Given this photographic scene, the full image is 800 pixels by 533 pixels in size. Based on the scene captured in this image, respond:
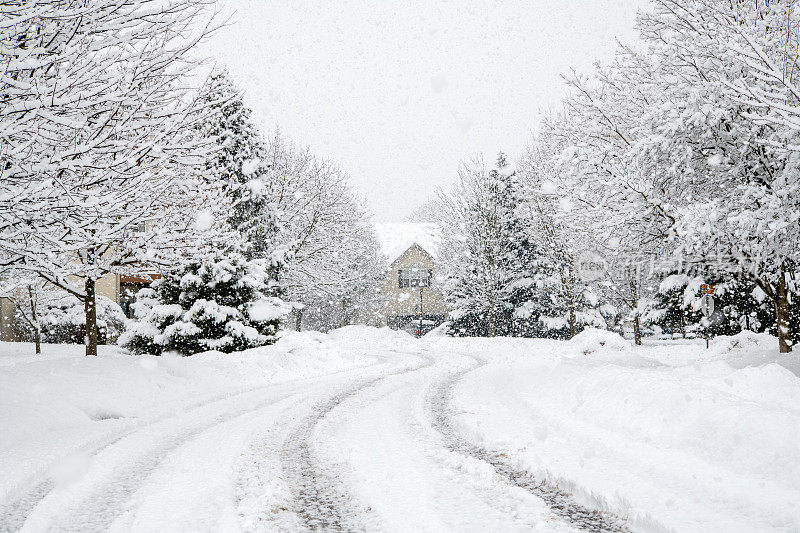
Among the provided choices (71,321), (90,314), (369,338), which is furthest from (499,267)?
(90,314)

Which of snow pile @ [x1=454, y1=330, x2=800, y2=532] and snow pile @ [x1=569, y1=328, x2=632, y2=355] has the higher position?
snow pile @ [x1=454, y1=330, x2=800, y2=532]

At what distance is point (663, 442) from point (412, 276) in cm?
5560

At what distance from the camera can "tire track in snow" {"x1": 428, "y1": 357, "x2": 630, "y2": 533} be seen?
12.3 ft

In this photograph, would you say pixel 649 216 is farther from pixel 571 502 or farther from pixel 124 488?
pixel 124 488

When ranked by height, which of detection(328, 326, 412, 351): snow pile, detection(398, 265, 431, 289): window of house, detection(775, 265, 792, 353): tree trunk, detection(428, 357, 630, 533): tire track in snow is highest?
detection(398, 265, 431, 289): window of house

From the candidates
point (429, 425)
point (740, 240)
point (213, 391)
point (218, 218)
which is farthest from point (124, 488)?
point (740, 240)

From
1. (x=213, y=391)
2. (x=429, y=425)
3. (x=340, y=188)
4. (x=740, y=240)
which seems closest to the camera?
(x=429, y=425)

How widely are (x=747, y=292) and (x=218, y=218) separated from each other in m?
19.8

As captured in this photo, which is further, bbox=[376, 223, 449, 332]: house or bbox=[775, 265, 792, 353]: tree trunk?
bbox=[376, 223, 449, 332]: house

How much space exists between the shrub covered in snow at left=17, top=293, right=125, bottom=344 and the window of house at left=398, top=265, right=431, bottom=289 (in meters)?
37.2

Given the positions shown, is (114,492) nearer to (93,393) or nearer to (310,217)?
(93,393)

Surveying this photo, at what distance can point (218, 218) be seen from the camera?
43.0 ft

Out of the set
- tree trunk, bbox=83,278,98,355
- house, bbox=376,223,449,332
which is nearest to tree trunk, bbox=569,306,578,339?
tree trunk, bbox=83,278,98,355

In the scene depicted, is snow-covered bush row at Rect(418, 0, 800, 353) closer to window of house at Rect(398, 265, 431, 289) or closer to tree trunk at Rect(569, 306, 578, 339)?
tree trunk at Rect(569, 306, 578, 339)
